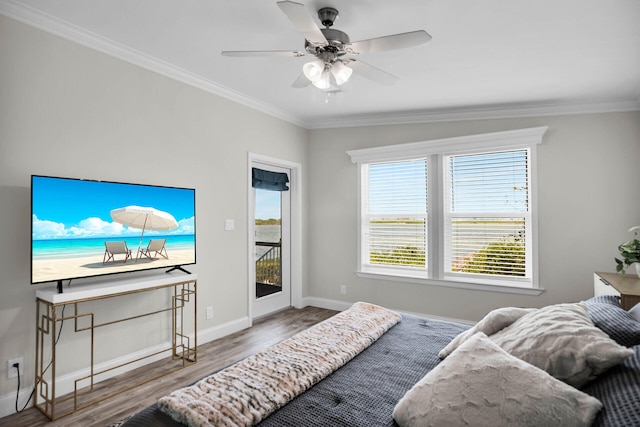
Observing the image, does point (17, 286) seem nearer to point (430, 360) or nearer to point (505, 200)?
point (430, 360)

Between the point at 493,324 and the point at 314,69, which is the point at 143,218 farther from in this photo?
the point at 493,324

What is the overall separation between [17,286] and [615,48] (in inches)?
181

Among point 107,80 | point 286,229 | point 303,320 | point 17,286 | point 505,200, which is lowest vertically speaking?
point 303,320

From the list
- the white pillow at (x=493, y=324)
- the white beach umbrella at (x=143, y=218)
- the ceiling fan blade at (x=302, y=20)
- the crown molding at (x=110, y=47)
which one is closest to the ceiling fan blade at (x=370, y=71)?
the ceiling fan blade at (x=302, y=20)

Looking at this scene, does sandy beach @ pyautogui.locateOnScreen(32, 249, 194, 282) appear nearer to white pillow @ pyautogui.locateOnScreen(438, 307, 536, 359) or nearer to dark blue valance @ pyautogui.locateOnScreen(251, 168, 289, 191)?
dark blue valance @ pyautogui.locateOnScreen(251, 168, 289, 191)

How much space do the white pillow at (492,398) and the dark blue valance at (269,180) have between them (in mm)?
3408

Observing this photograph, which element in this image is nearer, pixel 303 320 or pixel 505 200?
pixel 505 200

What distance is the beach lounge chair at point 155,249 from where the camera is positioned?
2879 mm

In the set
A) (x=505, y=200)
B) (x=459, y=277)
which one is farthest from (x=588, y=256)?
(x=459, y=277)

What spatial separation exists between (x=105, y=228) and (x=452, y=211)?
3.60 metres

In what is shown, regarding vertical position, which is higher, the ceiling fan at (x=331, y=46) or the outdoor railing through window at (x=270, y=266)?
the ceiling fan at (x=331, y=46)

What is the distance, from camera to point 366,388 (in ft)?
4.87

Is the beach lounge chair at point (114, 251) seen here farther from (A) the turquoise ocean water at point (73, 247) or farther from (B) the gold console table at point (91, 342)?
(B) the gold console table at point (91, 342)

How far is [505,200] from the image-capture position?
3.99 metres
